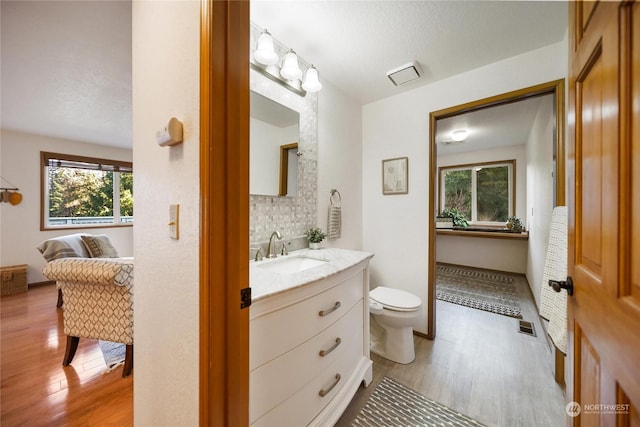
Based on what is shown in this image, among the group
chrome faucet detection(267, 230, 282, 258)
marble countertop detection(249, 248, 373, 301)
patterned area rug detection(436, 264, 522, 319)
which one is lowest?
patterned area rug detection(436, 264, 522, 319)

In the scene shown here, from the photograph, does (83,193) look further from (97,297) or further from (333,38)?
(333,38)

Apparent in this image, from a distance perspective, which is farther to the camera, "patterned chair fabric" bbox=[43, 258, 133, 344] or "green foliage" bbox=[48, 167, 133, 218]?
"green foliage" bbox=[48, 167, 133, 218]

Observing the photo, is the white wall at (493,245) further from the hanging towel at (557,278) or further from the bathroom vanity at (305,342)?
the bathroom vanity at (305,342)

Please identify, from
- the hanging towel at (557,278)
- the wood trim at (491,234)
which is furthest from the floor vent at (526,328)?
the wood trim at (491,234)

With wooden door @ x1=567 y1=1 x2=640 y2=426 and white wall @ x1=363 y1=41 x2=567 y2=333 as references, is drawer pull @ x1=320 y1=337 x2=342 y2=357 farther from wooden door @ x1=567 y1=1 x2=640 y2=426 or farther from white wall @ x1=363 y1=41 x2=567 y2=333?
white wall @ x1=363 y1=41 x2=567 y2=333

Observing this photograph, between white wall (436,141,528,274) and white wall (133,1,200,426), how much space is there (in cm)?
497

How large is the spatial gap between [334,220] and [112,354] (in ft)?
7.36

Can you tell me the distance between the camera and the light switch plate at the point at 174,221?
0.75 meters

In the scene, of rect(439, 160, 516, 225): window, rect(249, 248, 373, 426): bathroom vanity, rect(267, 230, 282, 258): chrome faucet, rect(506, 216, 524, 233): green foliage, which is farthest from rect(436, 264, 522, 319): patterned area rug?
rect(267, 230, 282, 258): chrome faucet

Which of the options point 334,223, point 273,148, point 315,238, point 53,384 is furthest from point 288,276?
point 53,384

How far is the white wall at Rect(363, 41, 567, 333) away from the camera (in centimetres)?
188

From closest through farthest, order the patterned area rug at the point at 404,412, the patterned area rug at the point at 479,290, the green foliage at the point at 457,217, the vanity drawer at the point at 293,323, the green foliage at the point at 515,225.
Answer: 1. the vanity drawer at the point at 293,323
2. the patterned area rug at the point at 404,412
3. the patterned area rug at the point at 479,290
4. the green foliage at the point at 515,225
5. the green foliage at the point at 457,217

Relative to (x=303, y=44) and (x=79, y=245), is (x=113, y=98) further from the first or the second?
(x=303, y=44)

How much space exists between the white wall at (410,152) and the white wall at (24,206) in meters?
5.18
